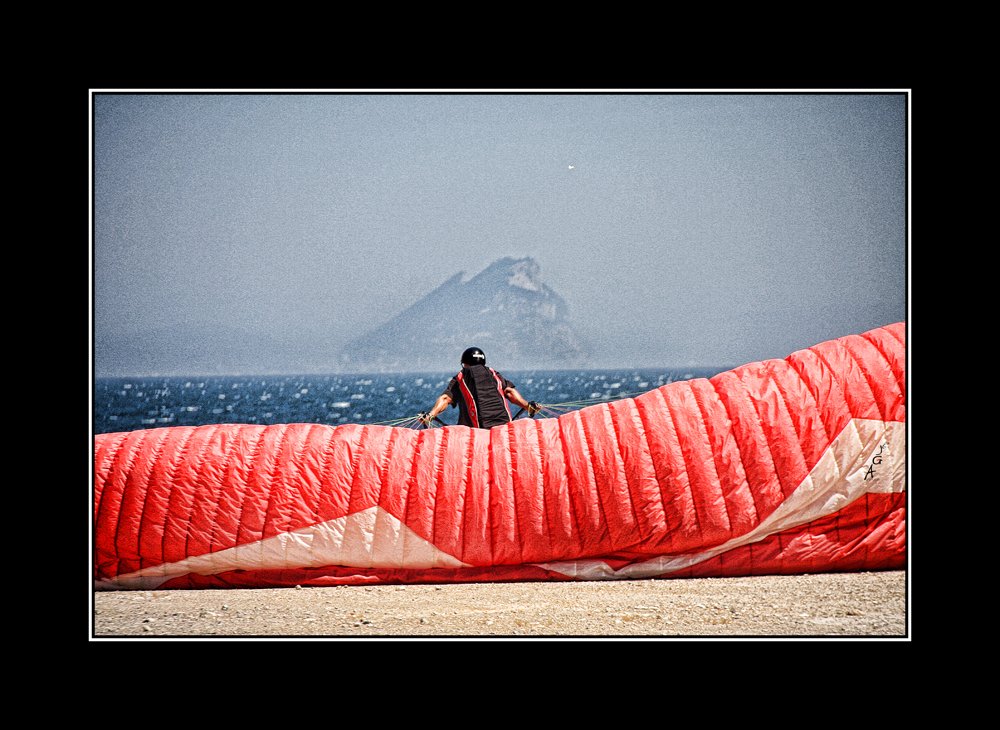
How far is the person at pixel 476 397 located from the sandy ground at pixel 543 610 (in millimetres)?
803

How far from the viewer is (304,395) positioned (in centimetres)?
1536

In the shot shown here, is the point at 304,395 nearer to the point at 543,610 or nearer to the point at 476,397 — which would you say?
the point at 476,397

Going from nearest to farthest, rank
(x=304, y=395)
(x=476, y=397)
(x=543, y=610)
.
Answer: (x=543, y=610)
(x=476, y=397)
(x=304, y=395)

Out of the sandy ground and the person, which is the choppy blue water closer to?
the person

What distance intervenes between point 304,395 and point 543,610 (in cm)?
1401

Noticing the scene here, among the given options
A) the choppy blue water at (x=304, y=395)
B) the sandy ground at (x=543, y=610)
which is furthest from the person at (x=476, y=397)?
the sandy ground at (x=543, y=610)

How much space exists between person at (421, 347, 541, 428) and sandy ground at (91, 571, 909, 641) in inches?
31.6

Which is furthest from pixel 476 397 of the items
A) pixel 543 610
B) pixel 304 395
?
pixel 304 395

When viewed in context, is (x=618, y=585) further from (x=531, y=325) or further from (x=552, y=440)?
(x=531, y=325)

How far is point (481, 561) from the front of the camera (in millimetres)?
2549

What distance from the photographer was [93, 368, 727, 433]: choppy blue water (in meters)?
5.14

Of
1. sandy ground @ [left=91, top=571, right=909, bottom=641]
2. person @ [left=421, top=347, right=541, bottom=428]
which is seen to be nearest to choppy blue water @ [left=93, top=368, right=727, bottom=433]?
person @ [left=421, top=347, right=541, bottom=428]

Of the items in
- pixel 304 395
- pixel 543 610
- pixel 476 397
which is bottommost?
pixel 543 610

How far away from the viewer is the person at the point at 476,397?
3.04 metres
